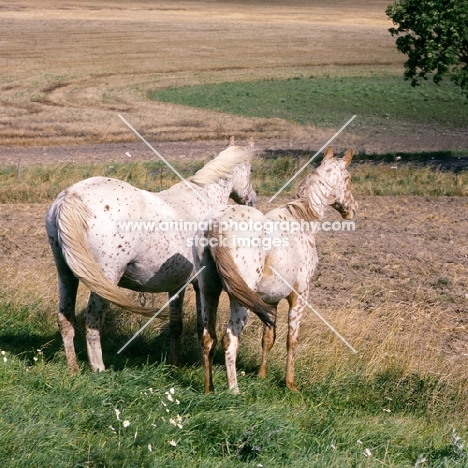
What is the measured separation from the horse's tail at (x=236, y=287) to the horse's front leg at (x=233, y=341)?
203mm

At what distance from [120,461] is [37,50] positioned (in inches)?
2426

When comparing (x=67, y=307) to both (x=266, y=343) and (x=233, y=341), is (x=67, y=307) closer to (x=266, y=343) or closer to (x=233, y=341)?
(x=233, y=341)

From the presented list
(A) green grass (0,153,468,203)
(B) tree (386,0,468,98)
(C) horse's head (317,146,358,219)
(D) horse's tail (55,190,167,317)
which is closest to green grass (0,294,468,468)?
(D) horse's tail (55,190,167,317)

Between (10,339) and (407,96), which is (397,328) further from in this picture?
(407,96)

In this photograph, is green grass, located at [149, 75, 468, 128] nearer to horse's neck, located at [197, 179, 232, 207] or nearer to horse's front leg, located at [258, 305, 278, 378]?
horse's neck, located at [197, 179, 232, 207]

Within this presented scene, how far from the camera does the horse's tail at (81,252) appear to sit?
6703 millimetres

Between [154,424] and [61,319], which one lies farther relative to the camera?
[61,319]

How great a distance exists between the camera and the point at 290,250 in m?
7.03

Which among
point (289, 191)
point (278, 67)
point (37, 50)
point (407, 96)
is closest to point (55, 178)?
point (289, 191)

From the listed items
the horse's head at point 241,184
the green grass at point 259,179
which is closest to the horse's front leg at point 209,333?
the horse's head at point 241,184

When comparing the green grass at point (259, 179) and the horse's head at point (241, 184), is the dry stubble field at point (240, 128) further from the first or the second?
the horse's head at point (241, 184)

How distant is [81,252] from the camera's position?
6746 mm

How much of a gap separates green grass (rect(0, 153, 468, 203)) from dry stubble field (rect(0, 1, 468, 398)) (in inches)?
44.4

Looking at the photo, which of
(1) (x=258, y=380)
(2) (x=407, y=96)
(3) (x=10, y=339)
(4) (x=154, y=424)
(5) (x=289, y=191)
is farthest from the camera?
(2) (x=407, y=96)
